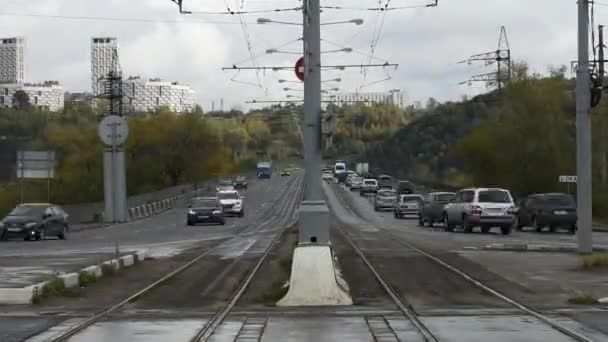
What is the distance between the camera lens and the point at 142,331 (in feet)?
47.7

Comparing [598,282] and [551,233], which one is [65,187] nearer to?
[551,233]

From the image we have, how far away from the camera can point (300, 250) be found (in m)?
18.1

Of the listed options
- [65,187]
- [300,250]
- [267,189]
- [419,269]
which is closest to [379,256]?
[419,269]

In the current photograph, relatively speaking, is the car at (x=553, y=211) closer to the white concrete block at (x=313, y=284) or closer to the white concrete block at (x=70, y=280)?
the white concrete block at (x=70, y=280)

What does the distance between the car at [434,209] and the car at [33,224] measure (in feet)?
61.2

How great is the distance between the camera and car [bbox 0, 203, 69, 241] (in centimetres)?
4500

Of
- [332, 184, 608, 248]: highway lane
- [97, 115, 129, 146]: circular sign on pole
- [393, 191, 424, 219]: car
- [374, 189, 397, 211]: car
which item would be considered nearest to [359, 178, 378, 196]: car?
[374, 189, 397, 211]: car

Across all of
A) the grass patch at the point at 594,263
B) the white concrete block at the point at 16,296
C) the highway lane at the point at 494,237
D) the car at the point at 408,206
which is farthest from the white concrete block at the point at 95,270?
the car at the point at 408,206

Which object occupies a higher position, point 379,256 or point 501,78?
point 501,78

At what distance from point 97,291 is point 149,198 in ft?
213

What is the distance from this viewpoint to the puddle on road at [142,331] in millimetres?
13742

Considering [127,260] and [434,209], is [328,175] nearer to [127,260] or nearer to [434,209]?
[434,209]

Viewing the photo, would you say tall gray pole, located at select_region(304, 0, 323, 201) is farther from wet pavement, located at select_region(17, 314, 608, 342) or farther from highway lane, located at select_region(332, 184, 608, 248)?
highway lane, located at select_region(332, 184, 608, 248)

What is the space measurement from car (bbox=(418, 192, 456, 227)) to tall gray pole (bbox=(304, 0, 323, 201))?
3368 centimetres
